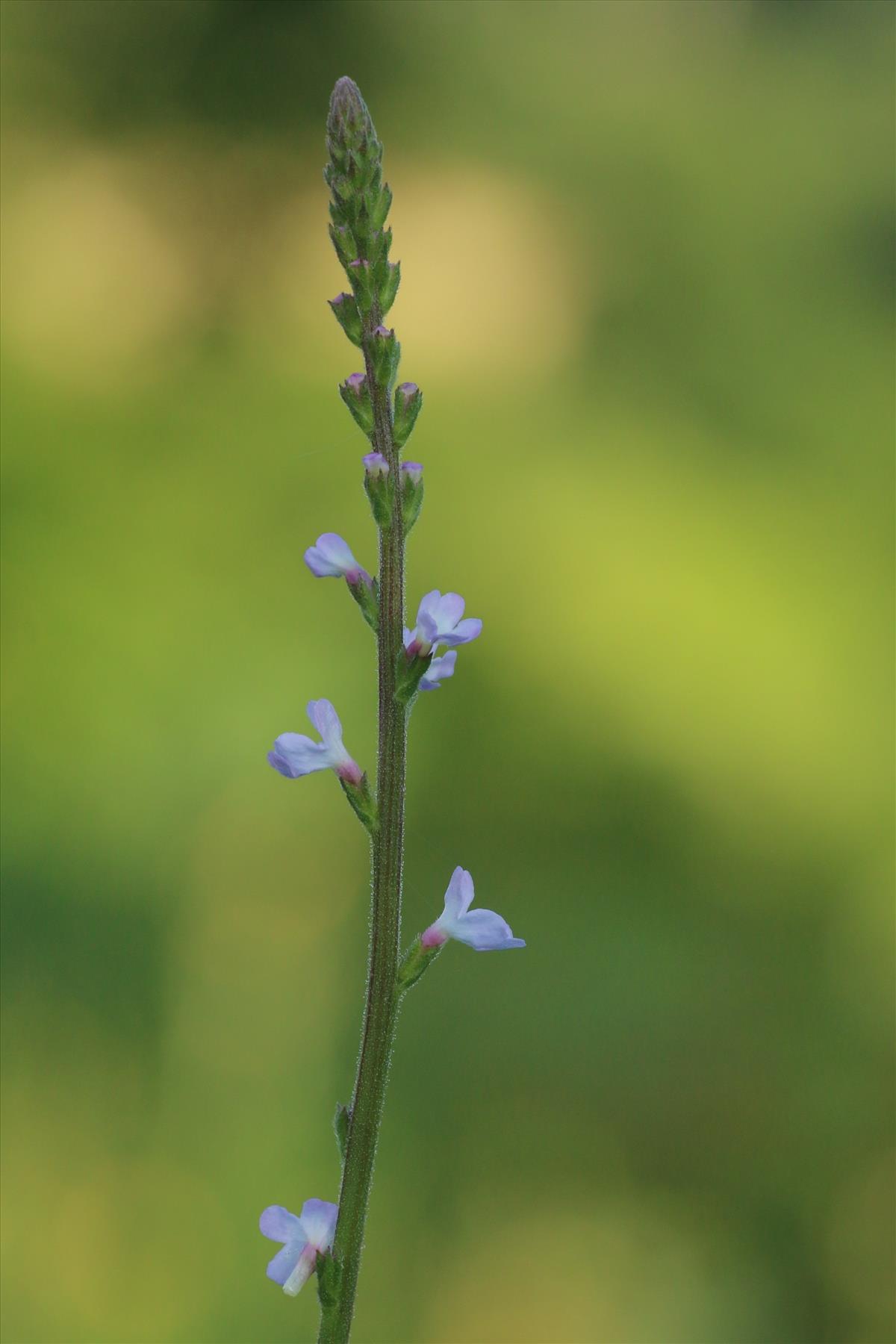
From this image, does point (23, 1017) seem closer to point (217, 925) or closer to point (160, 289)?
point (217, 925)

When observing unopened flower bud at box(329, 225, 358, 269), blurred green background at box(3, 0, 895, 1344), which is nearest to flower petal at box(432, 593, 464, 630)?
unopened flower bud at box(329, 225, 358, 269)

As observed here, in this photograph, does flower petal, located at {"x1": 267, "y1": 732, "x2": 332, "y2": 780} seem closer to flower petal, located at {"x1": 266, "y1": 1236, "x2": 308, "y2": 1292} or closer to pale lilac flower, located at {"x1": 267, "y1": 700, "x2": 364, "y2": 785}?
pale lilac flower, located at {"x1": 267, "y1": 700, "x2": 364, "y2": 785}

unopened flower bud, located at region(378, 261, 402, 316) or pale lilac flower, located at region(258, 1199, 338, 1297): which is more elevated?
unopened flower bud, located at region(378, 261, 402, 316)

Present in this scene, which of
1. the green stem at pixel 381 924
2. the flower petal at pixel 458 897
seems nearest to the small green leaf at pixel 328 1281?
the green stem at pixel 381 924

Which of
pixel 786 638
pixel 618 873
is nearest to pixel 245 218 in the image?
pixel 786 638

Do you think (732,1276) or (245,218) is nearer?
(732,1276)

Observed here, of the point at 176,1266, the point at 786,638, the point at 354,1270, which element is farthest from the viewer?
the point at 786,638

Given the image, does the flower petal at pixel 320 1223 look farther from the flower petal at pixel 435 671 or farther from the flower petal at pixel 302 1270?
the flower petal at pixel 435 671
